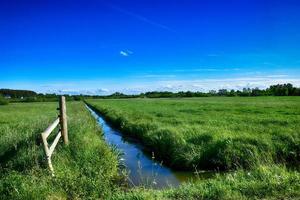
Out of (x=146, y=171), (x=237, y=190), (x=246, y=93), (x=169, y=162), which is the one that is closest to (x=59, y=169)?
(x=146, y=171)

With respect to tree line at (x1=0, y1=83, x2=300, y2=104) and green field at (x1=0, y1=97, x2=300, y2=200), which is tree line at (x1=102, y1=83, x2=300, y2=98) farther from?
green field at (x1=0, y1=97, x2=300, y2=200)

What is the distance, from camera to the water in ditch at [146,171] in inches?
459

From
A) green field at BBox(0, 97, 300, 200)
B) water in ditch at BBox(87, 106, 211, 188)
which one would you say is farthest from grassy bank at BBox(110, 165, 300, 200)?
water in ditch at BBox(87, 106, 211, 188)

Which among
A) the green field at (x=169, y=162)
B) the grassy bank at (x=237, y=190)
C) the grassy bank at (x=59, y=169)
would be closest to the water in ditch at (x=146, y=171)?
the green field at (x=169, y=162)

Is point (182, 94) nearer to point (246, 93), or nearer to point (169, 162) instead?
point (246, 93)

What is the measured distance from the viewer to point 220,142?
47.6 ft

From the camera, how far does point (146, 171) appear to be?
13664 mm

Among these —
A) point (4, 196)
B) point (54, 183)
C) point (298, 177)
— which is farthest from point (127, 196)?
point (298, 177)

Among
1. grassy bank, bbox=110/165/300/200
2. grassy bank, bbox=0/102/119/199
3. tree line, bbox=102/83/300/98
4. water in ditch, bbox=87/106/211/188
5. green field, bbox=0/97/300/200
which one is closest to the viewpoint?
grassy bank, bbox=110/165/300/200

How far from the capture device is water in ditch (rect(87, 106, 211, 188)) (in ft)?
38.2

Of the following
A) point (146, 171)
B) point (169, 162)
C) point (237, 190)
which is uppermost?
point (237, 190)

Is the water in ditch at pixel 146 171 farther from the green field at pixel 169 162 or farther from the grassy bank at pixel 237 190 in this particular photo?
the grassy bank at pixel 237 190

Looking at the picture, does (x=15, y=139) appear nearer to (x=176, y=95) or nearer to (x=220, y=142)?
(x=220, y=142)

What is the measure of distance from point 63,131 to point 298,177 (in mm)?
7421
